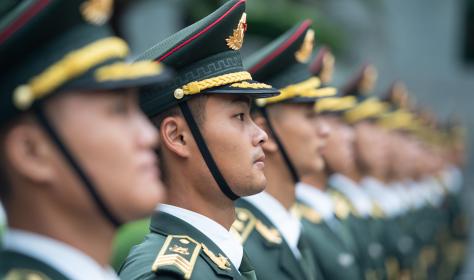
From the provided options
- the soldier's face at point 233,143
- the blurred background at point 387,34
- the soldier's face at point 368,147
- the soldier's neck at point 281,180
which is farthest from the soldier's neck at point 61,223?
the blurred background at point 387,34

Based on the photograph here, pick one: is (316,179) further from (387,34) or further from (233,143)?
(387,34)

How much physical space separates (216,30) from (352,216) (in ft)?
12.8

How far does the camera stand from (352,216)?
292 inches

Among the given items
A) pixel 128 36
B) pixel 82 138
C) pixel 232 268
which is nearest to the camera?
pixel 82 138

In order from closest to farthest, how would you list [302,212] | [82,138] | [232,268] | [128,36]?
1. [82,138]
2. [232,268]
3. [302,212]
4. [128,36]

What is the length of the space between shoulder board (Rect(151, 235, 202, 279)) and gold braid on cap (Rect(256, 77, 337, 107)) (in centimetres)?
150

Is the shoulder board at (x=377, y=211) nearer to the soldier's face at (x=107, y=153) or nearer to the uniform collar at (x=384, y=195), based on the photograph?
the uniform collar at (x=384, y=195)

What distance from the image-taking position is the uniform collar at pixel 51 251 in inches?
96.3

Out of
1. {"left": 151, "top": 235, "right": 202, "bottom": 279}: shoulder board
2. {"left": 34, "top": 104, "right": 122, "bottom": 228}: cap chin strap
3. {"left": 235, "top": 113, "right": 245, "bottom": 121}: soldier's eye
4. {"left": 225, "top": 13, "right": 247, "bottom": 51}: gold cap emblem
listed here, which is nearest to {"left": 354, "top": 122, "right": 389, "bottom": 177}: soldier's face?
{"left": 225, "top": 13, "right": 247, "bottom": 51}: gold cap emblem

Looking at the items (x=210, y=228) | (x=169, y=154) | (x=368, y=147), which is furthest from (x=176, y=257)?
(x=368, y=147)

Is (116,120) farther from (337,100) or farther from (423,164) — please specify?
(423,164)


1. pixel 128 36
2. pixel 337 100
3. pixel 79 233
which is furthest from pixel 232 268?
pixel 128 36

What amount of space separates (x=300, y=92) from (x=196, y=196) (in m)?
1.50

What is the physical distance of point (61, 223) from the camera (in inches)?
97.5
